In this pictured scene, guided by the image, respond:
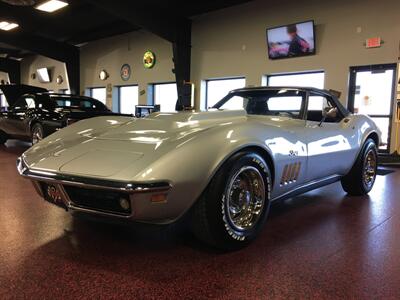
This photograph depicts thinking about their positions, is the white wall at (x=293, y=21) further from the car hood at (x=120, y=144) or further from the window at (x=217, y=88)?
the car hood at (x=120, y=144)

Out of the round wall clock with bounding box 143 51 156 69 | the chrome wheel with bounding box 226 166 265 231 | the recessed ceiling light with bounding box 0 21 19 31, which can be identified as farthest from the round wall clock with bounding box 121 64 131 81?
the chrome wheel with bounding box 226 166 265 231

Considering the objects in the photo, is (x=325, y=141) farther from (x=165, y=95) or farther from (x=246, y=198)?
(x=165, y=95)

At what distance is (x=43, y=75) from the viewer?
17.1 metres

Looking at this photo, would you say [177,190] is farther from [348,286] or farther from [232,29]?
[232,29]

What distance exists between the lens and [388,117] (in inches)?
279

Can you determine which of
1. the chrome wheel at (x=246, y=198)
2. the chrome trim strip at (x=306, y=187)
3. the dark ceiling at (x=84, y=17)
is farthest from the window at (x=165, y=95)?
the chrome wheel at (x=246, y=198)

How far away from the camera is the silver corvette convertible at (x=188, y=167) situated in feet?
5.43

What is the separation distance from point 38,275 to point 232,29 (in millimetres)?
9023

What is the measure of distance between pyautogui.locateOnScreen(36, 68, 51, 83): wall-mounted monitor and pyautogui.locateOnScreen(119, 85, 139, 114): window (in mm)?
5623

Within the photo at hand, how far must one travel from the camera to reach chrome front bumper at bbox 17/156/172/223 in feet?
5.16

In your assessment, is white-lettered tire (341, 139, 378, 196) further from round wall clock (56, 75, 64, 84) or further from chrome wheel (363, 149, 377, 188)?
A: round wall clock (56, 75, 64, 84)

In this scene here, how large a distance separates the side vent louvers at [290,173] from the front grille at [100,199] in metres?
1.12

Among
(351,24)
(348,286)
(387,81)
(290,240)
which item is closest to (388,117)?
(387,81)

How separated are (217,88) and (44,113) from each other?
5.63 meters
